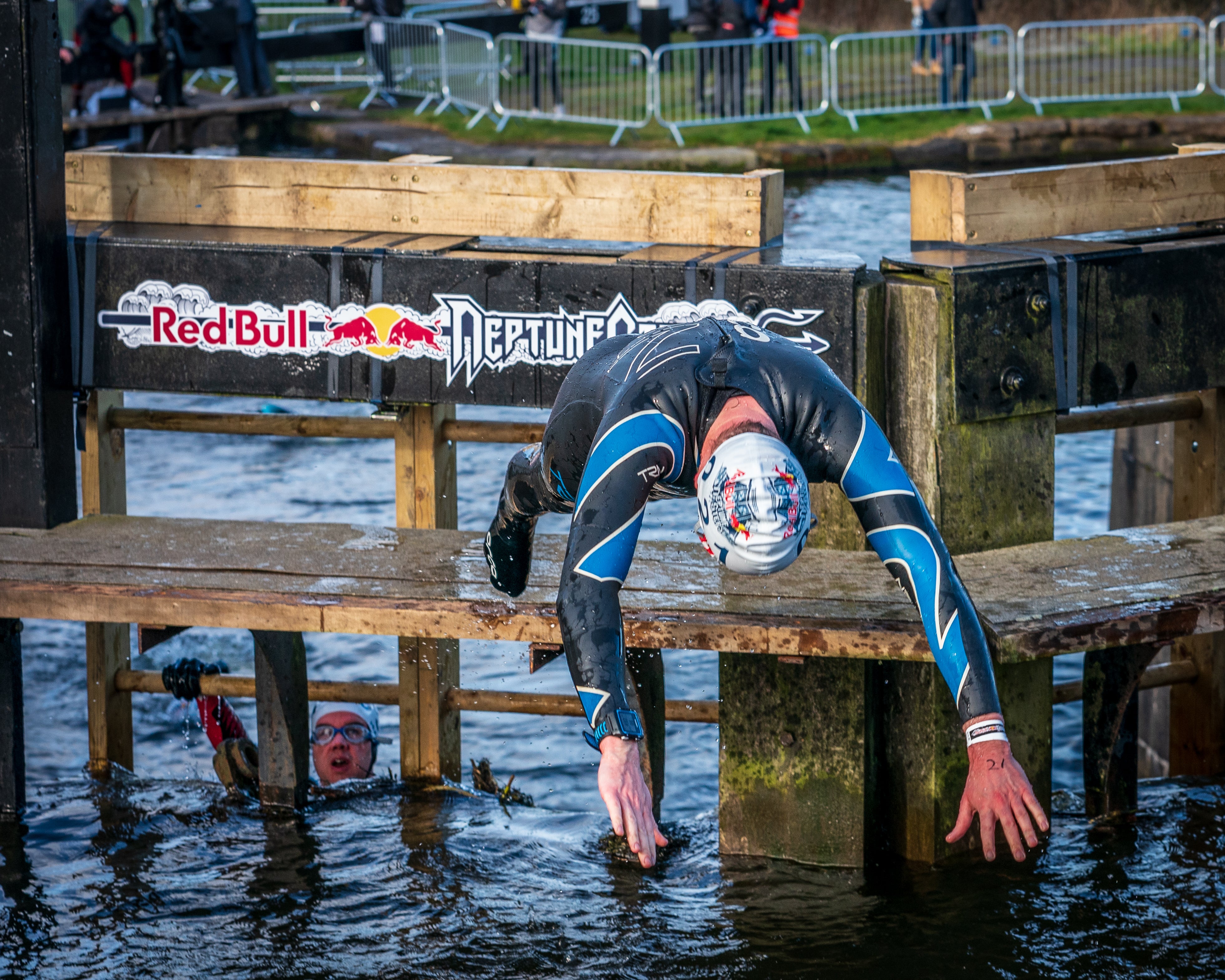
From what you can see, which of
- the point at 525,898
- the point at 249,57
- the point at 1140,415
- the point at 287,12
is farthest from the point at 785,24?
the point at 525,898

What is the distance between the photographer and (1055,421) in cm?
615

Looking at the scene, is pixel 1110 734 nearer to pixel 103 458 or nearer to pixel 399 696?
pixel 399 696

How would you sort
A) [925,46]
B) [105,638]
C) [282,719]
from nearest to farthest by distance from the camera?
[282,719]
[105,638]
[925,46]

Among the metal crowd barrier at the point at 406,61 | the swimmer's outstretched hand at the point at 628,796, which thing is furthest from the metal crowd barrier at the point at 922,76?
the swimmer's outstretched hand at the point at 628,796

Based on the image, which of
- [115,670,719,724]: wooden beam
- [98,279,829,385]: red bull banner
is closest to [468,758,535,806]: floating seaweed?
[115,670,719,724]: wooden beam

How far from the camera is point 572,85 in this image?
23.9 meters

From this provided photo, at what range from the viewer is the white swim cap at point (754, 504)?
414 centimetres

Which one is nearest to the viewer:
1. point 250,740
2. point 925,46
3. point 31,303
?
point 31,303

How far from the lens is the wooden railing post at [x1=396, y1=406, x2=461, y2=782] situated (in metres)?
6.61

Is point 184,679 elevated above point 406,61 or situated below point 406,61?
below

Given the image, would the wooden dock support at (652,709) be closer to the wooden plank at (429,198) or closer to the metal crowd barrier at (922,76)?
the wooden plank at (429,198)

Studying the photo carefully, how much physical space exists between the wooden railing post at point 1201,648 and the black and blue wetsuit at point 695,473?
2.54 m

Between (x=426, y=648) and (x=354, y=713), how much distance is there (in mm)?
1211

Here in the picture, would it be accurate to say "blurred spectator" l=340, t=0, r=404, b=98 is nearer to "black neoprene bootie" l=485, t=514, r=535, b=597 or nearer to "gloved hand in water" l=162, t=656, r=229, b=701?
"gloved hand in water" l=162, t=656, r=229, b=701
